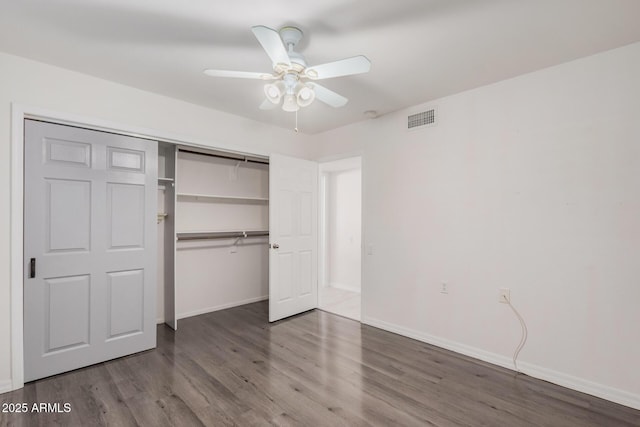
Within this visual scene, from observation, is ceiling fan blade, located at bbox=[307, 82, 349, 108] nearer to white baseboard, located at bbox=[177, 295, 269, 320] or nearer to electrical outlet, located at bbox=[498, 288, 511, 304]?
electrical outlet, located at bbox=[498, 288, 511, 304]

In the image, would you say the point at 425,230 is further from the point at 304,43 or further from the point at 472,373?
the point at 304,43

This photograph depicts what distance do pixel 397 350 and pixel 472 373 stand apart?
27.6 inches

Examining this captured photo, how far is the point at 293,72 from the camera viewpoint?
1.98 metres

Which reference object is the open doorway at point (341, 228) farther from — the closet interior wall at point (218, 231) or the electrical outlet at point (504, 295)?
the electrical outlet at point (504, 295)

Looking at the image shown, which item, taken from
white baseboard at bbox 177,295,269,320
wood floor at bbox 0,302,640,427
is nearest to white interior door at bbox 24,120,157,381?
wood floor at bbox 0,302,640,427

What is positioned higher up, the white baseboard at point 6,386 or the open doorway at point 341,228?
the open doorway at point 341,228

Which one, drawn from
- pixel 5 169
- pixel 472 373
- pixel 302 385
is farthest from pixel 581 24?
pixel 5 169

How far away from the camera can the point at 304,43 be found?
219 centimetres

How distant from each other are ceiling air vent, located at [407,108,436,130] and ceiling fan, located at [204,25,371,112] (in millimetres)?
1531

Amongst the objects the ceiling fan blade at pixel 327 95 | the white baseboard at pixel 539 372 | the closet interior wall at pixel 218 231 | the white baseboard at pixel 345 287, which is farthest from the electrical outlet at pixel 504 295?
the closet interior wall at pixel 218 231

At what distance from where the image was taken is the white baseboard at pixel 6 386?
90.4 inches

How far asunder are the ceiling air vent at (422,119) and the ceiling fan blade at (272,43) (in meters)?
1.99

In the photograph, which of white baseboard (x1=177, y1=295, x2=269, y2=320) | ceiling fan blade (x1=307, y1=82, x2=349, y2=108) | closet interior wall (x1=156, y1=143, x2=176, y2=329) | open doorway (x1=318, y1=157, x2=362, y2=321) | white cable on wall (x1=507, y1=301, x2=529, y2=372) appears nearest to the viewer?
ceiling fan blade (x1=307, y1=82, x2=349, y2=108)

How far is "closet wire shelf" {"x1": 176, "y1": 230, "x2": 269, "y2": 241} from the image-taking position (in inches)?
153
